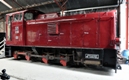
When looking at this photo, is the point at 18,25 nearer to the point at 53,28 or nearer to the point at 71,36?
the point at 53,28

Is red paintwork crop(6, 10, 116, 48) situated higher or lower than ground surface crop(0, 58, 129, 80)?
higher

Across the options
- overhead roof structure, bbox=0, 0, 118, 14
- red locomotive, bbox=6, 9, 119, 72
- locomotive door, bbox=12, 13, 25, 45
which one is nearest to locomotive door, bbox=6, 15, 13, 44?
red locomotive, bbox=6, 9, 119, 72

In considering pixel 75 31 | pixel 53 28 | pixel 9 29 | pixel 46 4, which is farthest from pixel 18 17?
pixel 46 4

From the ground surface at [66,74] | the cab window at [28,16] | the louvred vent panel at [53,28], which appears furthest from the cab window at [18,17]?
the ground surface at [66,74]

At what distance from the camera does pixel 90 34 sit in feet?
16.0

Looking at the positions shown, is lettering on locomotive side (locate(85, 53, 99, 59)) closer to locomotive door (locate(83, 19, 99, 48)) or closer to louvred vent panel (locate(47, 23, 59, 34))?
locomotive door (locate(83, 19, 99, 48))

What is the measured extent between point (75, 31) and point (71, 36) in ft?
0.96

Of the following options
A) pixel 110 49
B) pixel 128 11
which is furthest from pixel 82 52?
pixel 128 11

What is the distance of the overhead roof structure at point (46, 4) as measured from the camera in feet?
29.7

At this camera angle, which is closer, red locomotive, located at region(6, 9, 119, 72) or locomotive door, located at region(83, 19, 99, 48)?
red locomotive, located at region(6, 9, 119, 72)

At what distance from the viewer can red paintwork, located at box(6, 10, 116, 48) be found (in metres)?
4.58

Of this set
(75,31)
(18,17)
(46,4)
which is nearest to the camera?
(75,31)

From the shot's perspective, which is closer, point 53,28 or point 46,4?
point 53,28

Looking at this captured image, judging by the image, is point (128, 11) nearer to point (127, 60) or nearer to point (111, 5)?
point (111, 5)
